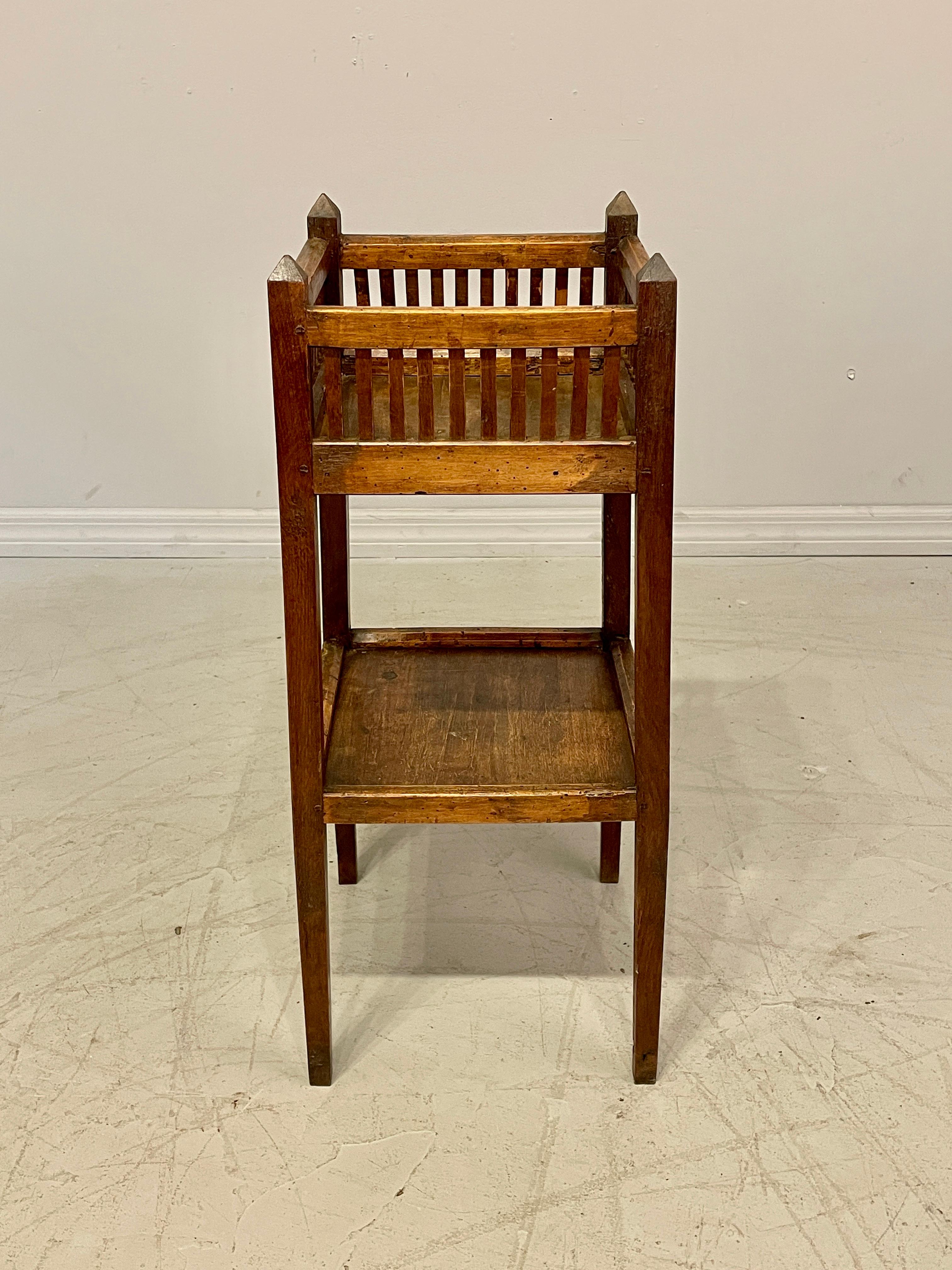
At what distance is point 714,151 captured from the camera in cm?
309

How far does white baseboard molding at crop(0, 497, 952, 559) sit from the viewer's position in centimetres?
340

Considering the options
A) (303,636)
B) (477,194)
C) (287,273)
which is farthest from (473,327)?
(477,194)

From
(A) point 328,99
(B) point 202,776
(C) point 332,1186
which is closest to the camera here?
(C) point 332,1186

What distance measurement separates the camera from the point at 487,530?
3408mm

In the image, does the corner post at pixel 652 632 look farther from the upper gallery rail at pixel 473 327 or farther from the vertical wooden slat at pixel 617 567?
the vertical wooden slat at pixel 617 567

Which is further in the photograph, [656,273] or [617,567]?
[617,567]

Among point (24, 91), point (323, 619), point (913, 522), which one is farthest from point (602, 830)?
point (24, 91)

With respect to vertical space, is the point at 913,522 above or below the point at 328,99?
below

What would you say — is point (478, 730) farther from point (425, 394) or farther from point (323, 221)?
point (323, 221)

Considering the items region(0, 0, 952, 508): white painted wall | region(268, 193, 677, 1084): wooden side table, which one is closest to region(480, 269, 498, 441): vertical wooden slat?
region(268, 193, 677, 1084): wooden side table

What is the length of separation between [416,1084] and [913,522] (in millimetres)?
2183

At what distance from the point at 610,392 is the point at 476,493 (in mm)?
177

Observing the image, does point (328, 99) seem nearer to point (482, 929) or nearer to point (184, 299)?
point (184, 299)

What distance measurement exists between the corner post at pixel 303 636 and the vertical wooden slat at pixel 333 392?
0.9 inches
